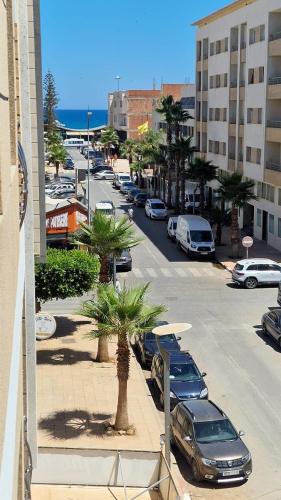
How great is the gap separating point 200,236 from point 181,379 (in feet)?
73.8

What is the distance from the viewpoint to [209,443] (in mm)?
18219

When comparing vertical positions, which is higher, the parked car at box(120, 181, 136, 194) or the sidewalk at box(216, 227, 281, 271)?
the parked car at box(120, 181, 136, 194)

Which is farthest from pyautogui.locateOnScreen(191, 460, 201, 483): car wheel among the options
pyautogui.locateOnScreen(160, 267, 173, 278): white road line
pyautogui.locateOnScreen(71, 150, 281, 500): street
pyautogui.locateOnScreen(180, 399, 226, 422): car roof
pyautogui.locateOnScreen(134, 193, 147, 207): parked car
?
pyautogui.locateOnScreen(134, 193, 147, 207): parked car

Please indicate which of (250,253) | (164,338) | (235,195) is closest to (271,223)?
(250,253)

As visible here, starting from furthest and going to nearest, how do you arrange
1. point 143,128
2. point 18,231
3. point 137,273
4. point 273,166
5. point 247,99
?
point 143,128 < point 247,99 < point 273,166 < point 137,273 < point 18,231

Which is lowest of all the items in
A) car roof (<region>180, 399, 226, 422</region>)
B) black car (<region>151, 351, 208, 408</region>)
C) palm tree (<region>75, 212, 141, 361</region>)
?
black car (<region>151, 351, 208, 408</region>)

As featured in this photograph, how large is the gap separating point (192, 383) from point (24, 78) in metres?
11.6

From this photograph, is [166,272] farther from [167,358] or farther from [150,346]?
[167,358]

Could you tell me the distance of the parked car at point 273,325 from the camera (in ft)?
91.4

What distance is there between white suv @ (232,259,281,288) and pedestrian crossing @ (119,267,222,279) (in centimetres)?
337

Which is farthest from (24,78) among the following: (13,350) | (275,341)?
(275,341)

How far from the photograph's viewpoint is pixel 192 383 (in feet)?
73.2

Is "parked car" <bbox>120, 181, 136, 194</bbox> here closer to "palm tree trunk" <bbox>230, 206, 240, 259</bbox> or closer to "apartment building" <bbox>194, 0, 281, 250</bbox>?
"apartment building" <bbox>194, 0, 281, 250</bbox>

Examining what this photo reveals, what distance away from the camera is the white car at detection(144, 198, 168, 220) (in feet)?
201
